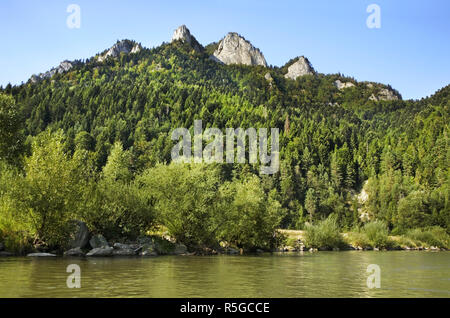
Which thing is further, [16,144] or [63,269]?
[16,144]

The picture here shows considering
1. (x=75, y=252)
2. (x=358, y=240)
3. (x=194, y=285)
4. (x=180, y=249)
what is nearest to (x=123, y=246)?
(x=75, y=252)

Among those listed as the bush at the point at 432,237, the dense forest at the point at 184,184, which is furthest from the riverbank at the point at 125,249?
the bush at the point at 432,237

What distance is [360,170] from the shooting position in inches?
7229

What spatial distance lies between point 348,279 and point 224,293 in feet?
34.2

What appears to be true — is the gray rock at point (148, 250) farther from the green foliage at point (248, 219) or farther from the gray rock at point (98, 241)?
the green foliage at point (248, 219)

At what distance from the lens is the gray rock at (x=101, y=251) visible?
129 ft

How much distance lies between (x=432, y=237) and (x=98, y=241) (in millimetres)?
84243

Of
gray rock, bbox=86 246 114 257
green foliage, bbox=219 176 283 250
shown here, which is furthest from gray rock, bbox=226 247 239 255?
gray rock, bbox=86 246 114 257

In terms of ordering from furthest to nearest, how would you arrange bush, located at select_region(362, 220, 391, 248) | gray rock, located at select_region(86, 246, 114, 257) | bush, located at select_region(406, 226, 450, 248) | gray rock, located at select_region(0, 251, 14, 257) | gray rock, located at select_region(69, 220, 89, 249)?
bush, located at select_region(406, 226, 450, 248), bush, located at select_region(362, 220, 391, 248), gray rock, located at select_region(69, 220, 89, 249), gray rock, located at select_region(86, 246, 114, 257), gray rock, located at select_region(0, 251, 14, 257)

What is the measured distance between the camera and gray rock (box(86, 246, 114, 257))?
3938 cm

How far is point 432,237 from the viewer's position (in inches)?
3844

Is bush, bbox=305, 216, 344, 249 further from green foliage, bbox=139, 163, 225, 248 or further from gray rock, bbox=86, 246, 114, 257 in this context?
gray rock, bbox=86, 246, 114, 257

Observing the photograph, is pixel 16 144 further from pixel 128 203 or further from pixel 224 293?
pixel 224 293
